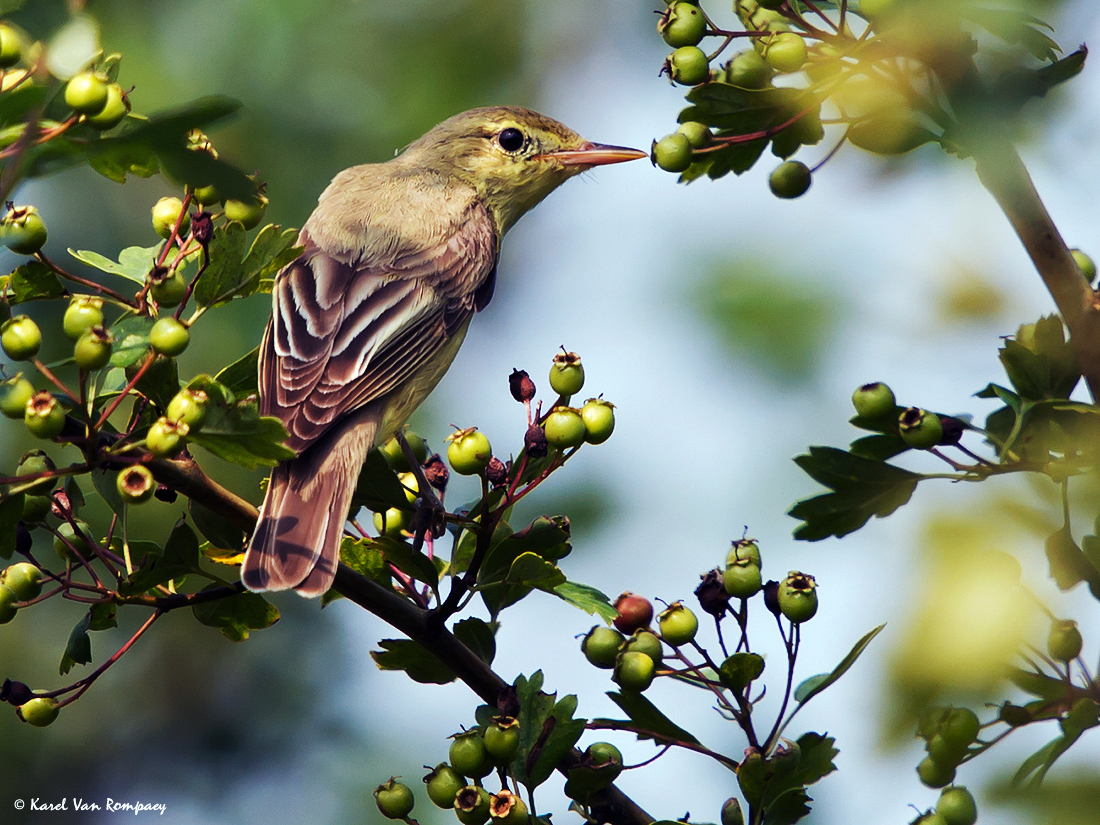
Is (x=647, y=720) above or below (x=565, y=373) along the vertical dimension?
below

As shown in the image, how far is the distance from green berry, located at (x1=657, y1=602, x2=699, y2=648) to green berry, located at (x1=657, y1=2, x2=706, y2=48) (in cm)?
137

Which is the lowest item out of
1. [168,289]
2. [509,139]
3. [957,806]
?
[957,806]

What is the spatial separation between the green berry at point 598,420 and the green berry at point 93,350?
1136 mm

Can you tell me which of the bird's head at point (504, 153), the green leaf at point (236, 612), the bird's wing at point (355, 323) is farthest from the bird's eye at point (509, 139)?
the green leaf at point (236, 612)

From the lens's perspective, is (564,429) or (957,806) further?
(564,429)

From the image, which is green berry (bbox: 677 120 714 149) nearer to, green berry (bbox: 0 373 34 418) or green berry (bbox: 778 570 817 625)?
green berry (bbox: 778 570 817 625)

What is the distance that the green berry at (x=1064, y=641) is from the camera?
148cm

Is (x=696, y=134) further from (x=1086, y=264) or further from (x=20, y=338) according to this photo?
(x=20, y=338)

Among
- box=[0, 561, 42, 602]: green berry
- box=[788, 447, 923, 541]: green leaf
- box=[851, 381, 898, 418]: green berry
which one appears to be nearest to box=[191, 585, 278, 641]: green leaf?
box=[0, 561, 42, 602]: green berry

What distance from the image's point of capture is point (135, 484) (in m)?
2.26

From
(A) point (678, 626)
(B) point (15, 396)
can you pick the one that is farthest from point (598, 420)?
(B) point (15, 396)

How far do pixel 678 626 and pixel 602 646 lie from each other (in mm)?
194

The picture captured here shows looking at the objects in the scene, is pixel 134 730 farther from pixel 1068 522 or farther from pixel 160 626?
pixel 1068 522

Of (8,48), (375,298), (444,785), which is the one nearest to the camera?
(8,48)
